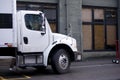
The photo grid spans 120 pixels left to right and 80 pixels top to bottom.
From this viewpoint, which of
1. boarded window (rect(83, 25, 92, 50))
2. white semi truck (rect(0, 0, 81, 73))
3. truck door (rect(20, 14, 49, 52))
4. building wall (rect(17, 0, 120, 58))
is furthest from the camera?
boarded window (rect(83, 25, 92, 50))

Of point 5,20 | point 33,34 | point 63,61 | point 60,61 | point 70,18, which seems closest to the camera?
point 5,20

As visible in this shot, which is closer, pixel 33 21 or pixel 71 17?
pixel 33 21

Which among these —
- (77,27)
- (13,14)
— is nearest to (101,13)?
(77,27)

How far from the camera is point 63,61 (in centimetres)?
1650

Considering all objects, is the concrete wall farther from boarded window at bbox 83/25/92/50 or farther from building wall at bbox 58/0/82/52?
boarded window at bbox 83/25/92/50

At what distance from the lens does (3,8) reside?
1527 centimetres

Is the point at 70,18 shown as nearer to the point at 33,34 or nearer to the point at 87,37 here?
the point at 87,37

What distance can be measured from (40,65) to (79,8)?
352 inches

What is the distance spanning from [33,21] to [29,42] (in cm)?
94

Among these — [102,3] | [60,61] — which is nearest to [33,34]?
[60,61]

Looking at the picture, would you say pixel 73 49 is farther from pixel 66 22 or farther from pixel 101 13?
pixel 101 13

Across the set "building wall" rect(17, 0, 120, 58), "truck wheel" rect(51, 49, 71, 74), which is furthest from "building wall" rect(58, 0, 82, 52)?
"truck wheel" rect(51, 49, 71, 74)

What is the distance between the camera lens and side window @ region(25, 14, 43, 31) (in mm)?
15916

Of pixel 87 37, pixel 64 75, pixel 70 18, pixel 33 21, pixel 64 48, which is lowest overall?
pixel 64 75
